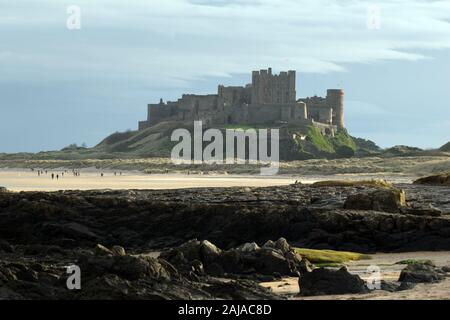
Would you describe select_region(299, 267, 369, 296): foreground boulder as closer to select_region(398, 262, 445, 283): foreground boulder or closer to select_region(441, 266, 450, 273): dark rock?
select_region(398, 262, 445, 283): foreground boulder

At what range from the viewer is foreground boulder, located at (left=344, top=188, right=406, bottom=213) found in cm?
2522

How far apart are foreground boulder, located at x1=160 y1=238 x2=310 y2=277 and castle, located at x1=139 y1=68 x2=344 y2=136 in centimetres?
10765

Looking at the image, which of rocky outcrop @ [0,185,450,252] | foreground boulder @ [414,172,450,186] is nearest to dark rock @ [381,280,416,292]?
rocky outcrop @ [0,185,450,252]

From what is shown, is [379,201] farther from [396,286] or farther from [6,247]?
[396,286]

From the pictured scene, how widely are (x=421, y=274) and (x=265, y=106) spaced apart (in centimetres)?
11615

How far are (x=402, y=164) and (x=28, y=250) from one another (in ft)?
228

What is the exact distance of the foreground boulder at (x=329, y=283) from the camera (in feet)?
46.5

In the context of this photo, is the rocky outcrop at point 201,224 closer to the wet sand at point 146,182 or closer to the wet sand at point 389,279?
the wet sand at point 389,279

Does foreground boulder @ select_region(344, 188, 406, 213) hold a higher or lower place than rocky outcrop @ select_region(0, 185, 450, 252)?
higher

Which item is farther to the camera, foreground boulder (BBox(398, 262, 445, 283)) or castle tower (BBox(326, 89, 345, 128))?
castle tower (BBox(326, 89, 345, 128))

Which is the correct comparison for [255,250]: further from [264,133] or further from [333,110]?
[333,110]

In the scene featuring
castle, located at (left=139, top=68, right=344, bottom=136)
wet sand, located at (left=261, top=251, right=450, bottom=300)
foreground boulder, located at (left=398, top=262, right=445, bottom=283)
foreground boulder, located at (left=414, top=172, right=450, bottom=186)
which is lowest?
wet sand, located at (left=261, top=251, right=450, bottom=300)
